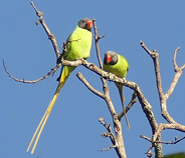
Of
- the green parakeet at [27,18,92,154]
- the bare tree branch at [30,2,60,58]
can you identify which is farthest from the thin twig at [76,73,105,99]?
the bare tree branch at [30,2,60,58]

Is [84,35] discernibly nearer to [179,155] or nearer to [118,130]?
[118,130]

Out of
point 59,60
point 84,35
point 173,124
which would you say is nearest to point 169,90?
point 173,124

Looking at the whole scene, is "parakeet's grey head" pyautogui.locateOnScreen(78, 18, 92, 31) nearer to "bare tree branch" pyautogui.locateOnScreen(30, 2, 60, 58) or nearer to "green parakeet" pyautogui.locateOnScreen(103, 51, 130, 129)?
"green parakeet" pyautogui.locateOnScreen(103, 51, 130, 129)

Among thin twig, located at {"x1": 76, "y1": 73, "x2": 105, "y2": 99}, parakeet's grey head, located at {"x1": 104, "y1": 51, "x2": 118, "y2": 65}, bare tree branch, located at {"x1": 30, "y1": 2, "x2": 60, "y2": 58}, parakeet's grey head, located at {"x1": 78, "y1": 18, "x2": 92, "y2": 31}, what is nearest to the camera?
bare tree branch, located at {"x1": 30, "y1": 2, "x2": 60, "y2": 58}

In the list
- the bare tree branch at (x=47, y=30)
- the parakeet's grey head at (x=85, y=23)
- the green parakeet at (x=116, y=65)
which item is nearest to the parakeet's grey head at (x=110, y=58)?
the green parakeet at (x=116, y=65)

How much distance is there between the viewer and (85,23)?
4.51 metres

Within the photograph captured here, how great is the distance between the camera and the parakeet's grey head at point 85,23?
175 inches

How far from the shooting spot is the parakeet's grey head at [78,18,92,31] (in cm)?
446

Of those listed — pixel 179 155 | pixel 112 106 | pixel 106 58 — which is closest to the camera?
pixel 179 155

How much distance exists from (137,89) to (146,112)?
0.23 meters

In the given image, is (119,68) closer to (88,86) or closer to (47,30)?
(88,86)

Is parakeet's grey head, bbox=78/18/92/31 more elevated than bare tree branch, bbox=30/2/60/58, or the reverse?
parakeet's grey head, bbox=78/18/92/31

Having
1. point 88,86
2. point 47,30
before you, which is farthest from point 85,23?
point 47,30

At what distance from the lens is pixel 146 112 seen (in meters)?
2.71
